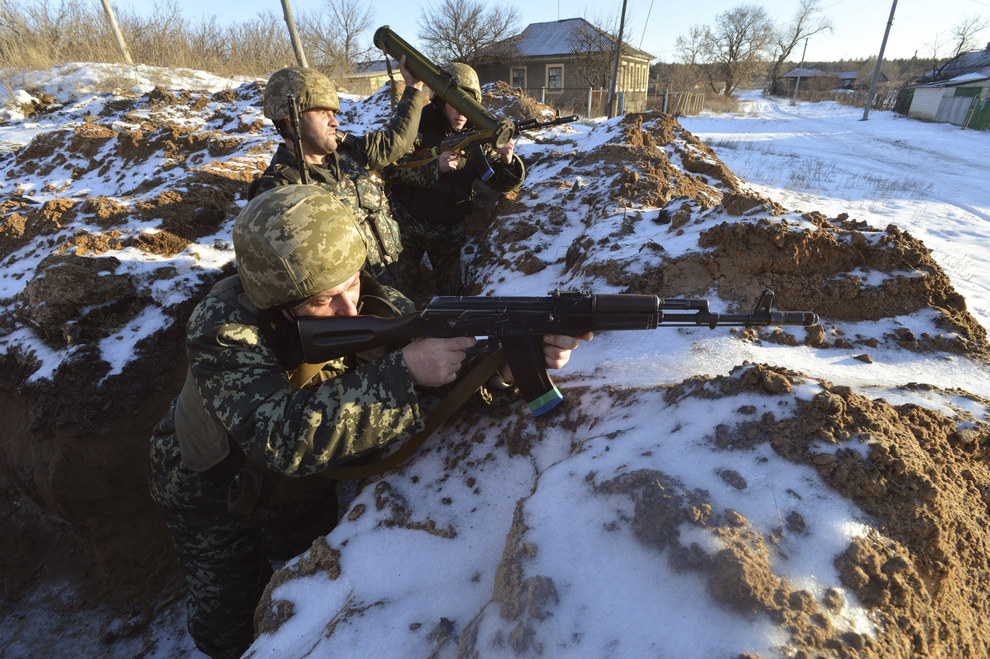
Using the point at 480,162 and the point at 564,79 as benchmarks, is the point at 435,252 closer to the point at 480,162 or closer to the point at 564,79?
the point at 480,162

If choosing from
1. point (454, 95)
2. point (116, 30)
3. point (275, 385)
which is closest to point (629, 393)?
point (275, 385)

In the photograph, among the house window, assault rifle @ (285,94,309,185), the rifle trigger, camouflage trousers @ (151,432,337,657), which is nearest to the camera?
the rifle trigger

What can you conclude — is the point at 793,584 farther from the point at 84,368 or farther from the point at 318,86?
the point at 84,368

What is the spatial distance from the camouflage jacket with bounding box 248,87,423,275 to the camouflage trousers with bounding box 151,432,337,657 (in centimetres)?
184

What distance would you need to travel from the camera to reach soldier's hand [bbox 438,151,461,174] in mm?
4277

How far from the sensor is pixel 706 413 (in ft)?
5.66

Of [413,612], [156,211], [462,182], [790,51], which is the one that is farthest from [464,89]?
[790,51]

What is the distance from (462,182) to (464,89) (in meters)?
0.84

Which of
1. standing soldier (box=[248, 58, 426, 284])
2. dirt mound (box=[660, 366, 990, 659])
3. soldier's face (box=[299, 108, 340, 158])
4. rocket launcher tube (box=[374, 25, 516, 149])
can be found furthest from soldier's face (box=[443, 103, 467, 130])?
dirt mound (box=[660, 366, 990, 659])

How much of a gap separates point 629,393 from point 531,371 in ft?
1.51

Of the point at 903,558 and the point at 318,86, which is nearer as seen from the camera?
the point at 903,558

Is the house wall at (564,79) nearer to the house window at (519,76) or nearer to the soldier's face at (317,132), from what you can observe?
the house window at (519,76)

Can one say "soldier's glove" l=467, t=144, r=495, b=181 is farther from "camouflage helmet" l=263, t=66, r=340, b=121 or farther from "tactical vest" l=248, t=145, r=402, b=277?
"camouflage helmet" l=263, t=66, r=340, b=121

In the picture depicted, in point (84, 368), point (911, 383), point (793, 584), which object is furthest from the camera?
point (84, 368)
